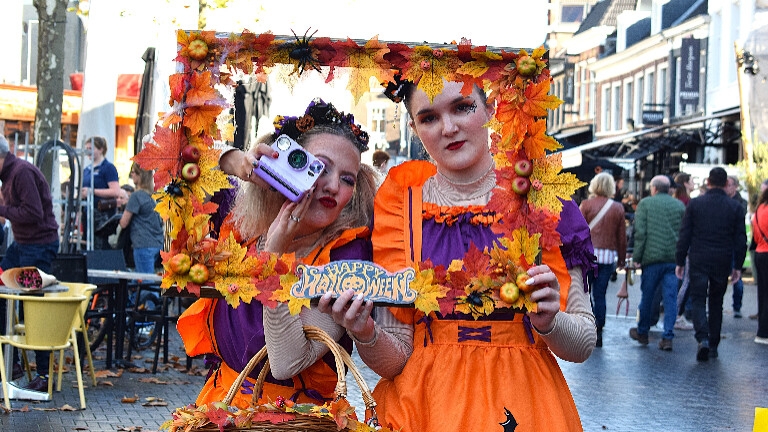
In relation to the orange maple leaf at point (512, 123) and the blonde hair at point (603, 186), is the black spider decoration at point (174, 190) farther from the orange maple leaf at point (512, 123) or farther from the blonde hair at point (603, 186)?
the blonde hair at point (603, 186)

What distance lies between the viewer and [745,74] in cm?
2198

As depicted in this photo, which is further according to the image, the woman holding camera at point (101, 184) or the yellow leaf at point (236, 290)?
the woman holding camera at point (101, 184)

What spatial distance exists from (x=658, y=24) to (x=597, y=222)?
32000 millimetres

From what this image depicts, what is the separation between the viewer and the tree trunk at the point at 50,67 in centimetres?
1455

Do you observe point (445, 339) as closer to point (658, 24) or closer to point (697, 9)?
point (697, 9)

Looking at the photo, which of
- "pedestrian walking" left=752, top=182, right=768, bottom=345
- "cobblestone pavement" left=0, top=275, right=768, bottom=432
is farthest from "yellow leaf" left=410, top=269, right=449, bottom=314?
"pedestrian walking" left=752, top=182, right=768, bottom=345

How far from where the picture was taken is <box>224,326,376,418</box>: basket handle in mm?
2770

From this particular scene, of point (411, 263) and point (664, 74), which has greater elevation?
point (664, 74)

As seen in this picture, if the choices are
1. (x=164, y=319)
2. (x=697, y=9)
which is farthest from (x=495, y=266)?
(x=697, y=9)

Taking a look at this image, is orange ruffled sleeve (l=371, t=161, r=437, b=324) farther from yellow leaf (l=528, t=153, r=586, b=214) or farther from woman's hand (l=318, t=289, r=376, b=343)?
yellow leaf (l=528, t=153, r=586, b=214)

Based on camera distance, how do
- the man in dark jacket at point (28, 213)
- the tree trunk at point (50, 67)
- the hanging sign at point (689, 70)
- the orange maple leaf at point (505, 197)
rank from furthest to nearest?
the hanging sign at point (689, 70) → the tree trunk at point (50, 67) → the man in dark jacket at point (28, 213) → the orange maple leaf at point (505, 197)

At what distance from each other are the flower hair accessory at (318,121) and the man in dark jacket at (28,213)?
19.9ft

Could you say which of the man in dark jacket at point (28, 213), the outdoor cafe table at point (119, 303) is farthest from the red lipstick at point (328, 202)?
the outdoor cafe table at point (119, 303)

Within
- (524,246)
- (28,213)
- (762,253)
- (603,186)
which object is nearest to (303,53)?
(524,246)
